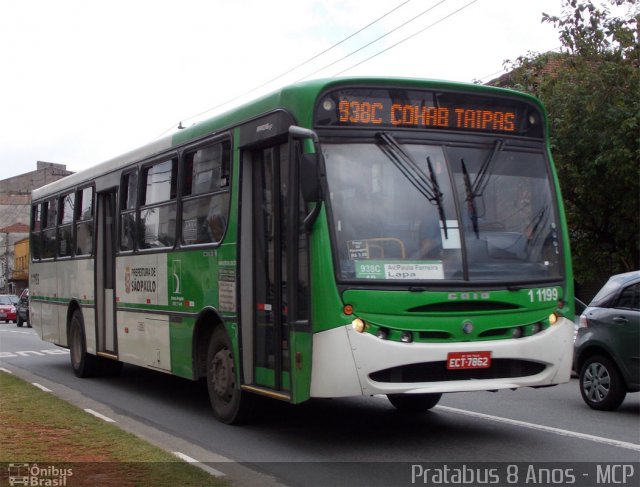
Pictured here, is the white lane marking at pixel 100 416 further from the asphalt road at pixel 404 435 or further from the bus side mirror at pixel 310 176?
the bus side mirror at pixel 310 176

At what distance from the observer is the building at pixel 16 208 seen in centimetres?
9038

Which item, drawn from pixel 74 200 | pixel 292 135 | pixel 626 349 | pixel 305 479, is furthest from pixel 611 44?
pixel 305 479

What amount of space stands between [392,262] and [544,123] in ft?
7.75

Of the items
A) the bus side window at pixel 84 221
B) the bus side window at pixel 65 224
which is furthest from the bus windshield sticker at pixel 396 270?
the bus side window at pixel 65 224

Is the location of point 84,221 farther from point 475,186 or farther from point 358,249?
point 475,186

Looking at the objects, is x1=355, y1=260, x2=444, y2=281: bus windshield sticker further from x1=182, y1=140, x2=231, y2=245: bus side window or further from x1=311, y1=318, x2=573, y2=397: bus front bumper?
x1=182, y1=140, x2=231, y2=245: bus side window

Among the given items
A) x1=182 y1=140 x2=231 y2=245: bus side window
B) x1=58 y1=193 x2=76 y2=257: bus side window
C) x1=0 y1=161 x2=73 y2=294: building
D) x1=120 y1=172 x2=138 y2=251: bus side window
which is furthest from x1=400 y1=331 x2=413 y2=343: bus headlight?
x1=0 y1=161 x2=73 y2=294: building

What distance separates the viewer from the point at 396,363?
7.68m

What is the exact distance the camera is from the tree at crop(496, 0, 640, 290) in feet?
59.1

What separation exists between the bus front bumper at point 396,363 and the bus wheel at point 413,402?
2600 millimetres

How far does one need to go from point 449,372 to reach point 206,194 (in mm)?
3748

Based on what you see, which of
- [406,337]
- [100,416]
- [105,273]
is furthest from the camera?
[105,273]

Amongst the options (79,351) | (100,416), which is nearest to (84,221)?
(79,351)

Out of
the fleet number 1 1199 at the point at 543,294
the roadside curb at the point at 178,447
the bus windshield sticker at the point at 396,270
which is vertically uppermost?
the bus windshield sticker at the point at 396,270
